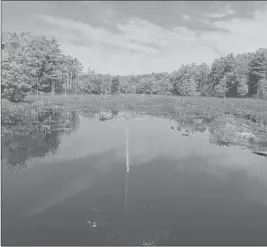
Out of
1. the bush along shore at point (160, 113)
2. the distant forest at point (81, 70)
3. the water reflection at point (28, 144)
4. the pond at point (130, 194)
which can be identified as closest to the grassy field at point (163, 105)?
the bush along shore at point (160, 113)

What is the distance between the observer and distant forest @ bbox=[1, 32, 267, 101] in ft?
199

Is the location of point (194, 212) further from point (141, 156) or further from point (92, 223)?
point (141, 156)

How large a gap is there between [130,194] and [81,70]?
135236 millimetres

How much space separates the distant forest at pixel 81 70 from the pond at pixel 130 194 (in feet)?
93.3

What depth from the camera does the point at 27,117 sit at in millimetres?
49000

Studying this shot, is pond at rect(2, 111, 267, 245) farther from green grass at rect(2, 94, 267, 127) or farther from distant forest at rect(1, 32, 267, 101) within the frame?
green grass at rect(2, 94, 267, 127)

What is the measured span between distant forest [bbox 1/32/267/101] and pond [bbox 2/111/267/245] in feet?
93.3

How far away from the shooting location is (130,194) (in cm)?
2041

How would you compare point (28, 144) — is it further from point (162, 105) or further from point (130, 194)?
point (162, 105)

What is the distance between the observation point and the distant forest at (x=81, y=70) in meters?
60.8

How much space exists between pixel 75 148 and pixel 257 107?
5880 cm

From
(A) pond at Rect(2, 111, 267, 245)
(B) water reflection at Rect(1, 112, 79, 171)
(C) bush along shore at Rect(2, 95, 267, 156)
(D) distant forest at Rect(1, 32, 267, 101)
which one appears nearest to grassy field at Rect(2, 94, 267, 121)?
(C) bush along shore at Rect(2, 95, 267, 156)

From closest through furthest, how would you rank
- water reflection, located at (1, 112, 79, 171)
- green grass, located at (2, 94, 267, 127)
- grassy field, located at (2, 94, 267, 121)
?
water reflection, located at (1, 112, 79, 171)
green grass, located at (2, 94, 267, 127)
grassy field, located at (2, 94, 267, 121)

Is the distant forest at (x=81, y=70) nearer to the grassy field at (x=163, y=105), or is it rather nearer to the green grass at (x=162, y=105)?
the green grass at (x=162, y=105)
